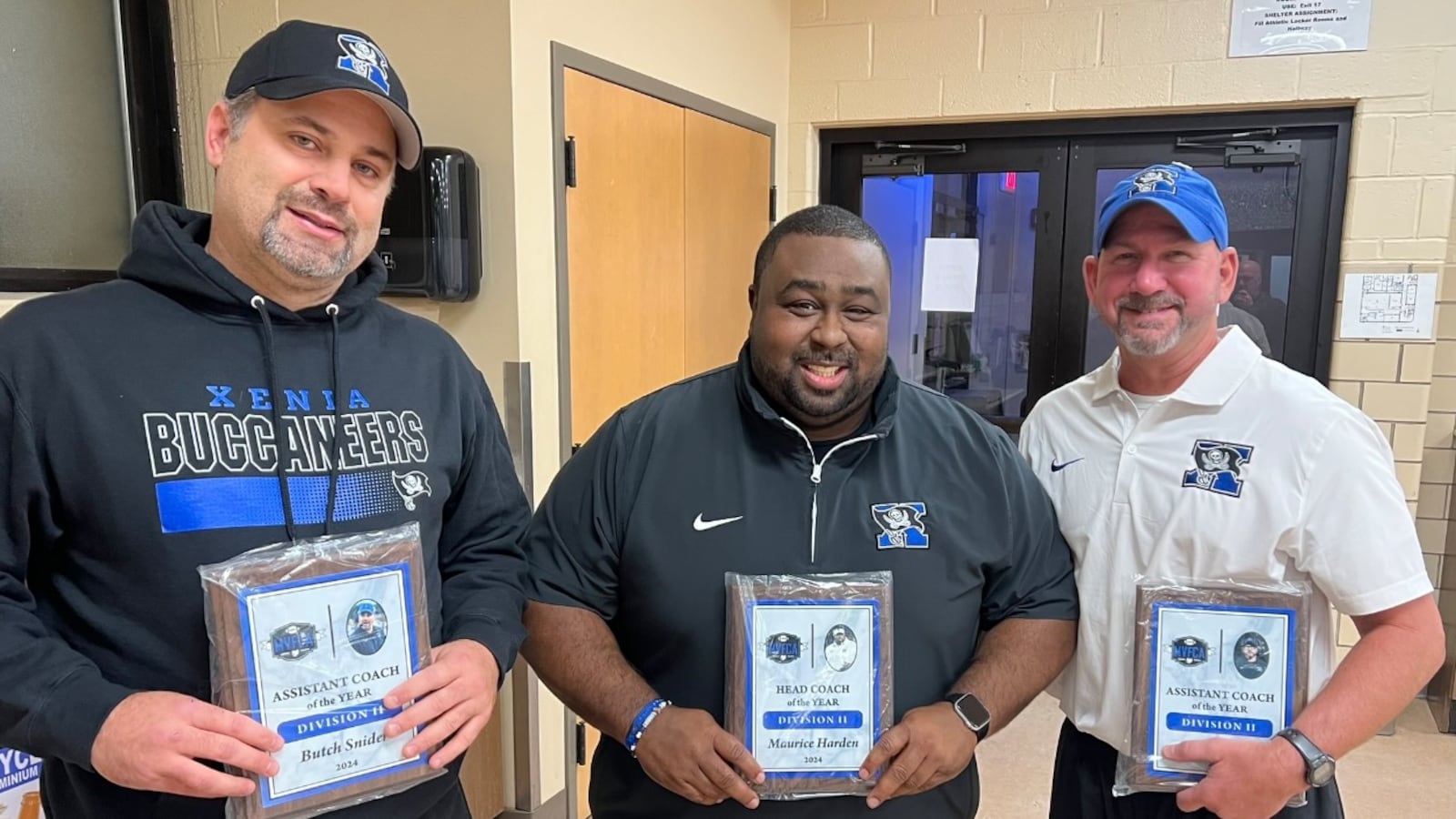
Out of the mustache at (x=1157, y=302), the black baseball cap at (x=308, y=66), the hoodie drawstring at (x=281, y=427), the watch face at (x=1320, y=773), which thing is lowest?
the watch face at (x=1320, y=773)

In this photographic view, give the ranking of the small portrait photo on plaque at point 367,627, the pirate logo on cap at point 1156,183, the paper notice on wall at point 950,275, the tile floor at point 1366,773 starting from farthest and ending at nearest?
the paper notice on wall at point 950,275, the tile floor at point 1366,773, the pirate logo on cap at point 1156,183, the small portrait photo on plaque at point 367,627

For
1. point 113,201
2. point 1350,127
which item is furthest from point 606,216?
point 1350,127

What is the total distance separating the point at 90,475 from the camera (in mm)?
1034

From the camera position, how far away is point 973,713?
1.33 metres

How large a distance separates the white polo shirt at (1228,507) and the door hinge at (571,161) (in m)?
1.46

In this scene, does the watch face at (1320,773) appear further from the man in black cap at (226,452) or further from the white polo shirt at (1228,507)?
the man in black cap at (226,452)

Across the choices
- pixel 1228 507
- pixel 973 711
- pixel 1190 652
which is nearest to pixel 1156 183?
pixel 1228 507

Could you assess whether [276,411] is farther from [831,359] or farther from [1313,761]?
[1313,761]

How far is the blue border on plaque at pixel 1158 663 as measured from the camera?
1285 mm

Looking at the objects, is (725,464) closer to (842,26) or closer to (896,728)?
(896,728)

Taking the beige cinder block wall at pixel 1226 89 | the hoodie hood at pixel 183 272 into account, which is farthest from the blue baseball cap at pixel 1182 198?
the beige cinder block wall at pixel 1226 89

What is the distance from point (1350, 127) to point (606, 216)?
260cm

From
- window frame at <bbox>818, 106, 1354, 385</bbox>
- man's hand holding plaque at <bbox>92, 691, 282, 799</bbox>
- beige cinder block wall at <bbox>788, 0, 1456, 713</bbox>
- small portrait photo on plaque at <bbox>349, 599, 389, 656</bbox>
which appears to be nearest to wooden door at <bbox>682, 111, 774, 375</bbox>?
window frame at <bbox>818, 106, 1354, 385</bbox>

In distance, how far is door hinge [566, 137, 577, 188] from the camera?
2414 millimetres
